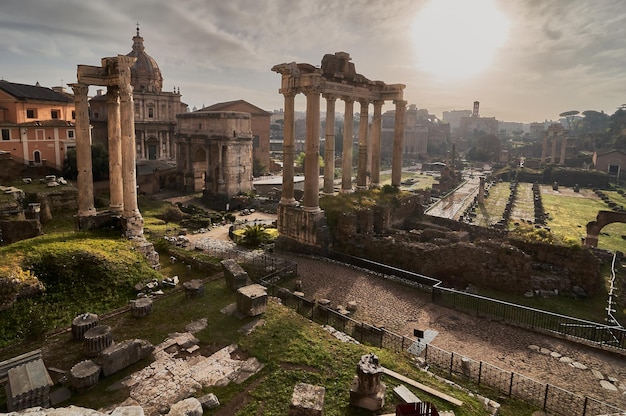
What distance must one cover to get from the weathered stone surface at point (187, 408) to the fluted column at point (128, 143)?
12806mm

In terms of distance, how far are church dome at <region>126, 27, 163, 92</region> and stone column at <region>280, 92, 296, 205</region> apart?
38.6m

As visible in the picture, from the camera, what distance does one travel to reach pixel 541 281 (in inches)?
696

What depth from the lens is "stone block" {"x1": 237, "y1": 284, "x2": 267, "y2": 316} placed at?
12469 millimetres

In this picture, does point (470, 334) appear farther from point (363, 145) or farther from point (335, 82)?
point (363, 145)

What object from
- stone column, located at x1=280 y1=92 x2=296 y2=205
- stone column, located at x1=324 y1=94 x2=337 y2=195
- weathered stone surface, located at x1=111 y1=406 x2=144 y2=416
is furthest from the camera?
stone column, located at x1=324 y1=94 x2=337 y2=195

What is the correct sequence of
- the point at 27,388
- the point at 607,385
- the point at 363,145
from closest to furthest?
the point at 27,388 < the point at 607,385 < the point at 363,145

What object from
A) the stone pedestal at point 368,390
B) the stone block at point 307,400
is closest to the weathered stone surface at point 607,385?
the stone pedestal at point 368,390

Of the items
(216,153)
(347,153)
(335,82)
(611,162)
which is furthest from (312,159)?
(611,162)

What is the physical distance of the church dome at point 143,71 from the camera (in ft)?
175

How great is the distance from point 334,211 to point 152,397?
1499 cm

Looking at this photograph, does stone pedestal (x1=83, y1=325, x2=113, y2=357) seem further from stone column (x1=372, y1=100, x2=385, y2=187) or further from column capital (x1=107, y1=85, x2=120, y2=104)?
stone column (x1=372, y1=100, x2=385, y2=187)

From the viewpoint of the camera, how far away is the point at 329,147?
25.6 meters

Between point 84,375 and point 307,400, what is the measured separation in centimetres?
521

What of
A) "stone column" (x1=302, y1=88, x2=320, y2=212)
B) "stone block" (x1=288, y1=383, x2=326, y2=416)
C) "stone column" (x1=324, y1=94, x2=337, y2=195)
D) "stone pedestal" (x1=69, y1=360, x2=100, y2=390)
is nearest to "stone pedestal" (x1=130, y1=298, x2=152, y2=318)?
"stone pedestal" (x1=69, y1=360, x2=100, y2=390)
